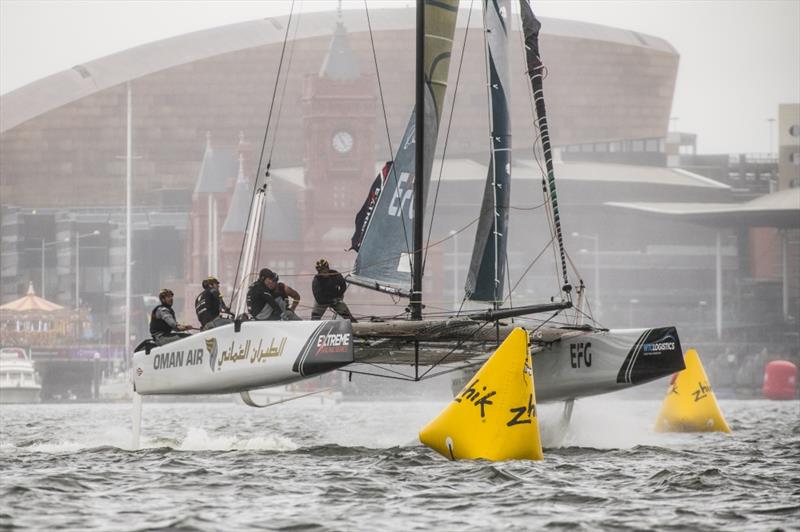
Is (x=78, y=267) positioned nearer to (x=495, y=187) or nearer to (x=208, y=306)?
(x=208, y=306)

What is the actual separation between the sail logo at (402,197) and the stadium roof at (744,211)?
332 ft

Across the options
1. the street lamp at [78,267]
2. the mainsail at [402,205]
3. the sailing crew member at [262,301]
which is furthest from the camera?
the street lamp at [78,267]

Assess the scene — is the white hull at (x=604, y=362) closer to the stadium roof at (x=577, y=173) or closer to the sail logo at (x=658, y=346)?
the sail logo at (x=658, y=346)

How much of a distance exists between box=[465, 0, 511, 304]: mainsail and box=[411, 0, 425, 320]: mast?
2.51 ft

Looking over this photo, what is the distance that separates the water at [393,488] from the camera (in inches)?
531

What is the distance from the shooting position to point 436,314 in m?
21.5

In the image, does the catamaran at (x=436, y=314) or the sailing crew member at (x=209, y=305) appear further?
the sailing crew member at (x=209, y=305)

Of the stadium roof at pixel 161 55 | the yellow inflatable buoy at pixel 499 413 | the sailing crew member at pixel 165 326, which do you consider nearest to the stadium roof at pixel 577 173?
the stadium roof at pixel 161 55

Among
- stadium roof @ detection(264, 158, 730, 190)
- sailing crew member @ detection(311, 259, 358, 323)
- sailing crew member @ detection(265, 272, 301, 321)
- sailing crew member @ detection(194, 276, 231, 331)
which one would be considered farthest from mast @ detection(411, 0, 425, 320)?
stadium roof @ detection(264, 158, 730, 190)

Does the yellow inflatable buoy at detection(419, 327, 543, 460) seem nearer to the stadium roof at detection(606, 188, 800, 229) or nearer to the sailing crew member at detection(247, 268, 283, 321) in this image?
the sailing crew member at detection(247, 268, 283, 321)

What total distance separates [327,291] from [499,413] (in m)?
3.79

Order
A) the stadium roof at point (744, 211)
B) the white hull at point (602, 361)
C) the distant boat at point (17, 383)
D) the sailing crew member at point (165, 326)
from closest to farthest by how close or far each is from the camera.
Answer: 1. the white hull at point (602, 361)
2. the sailing crew member at point (165, 326)
3. the distant boat at point (17, 383)
4. the stadium roof at point (744, 211)

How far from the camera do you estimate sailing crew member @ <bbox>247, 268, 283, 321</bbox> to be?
21047 mm

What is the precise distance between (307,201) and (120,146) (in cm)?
2407
